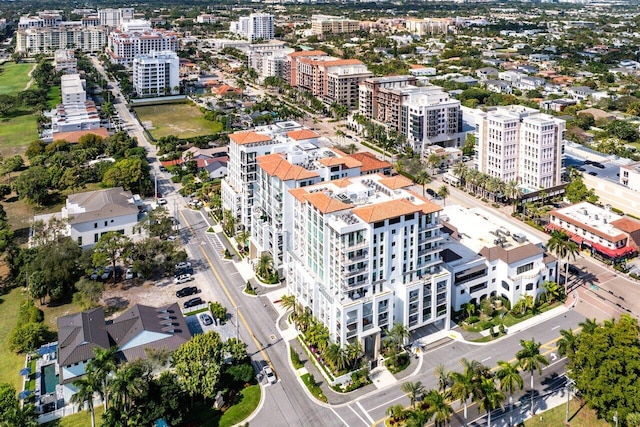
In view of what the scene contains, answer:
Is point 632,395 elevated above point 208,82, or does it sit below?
below

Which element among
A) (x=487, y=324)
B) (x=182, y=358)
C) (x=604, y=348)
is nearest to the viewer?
(x=604, y=348)

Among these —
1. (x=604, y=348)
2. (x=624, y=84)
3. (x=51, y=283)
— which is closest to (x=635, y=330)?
(x=604, y=348)

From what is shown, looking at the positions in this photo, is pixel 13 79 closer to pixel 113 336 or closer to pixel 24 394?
pixel 113 336

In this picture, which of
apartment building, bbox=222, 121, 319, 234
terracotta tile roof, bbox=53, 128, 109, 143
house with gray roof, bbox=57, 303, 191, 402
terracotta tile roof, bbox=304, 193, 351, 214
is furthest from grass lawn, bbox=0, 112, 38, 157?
terracotta tile roof, bbox=304, 193, 351, 214

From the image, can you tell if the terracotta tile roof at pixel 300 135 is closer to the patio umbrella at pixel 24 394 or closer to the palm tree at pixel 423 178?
the palm tree at pixel 423 178

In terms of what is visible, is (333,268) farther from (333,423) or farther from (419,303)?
(333,423)

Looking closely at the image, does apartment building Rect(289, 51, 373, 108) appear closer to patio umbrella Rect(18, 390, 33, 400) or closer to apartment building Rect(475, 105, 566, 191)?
apartment building Rect(475, 105, 566, 191)
